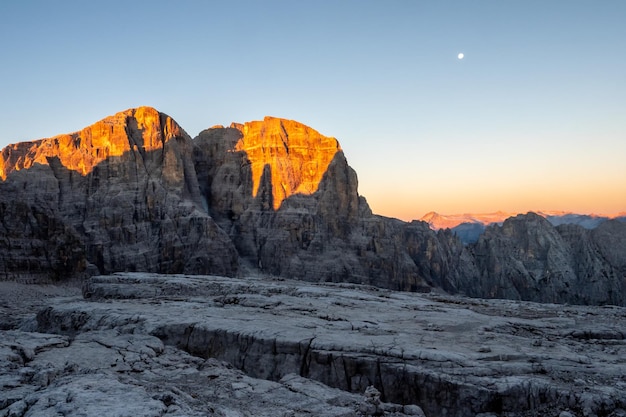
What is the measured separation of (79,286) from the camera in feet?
200

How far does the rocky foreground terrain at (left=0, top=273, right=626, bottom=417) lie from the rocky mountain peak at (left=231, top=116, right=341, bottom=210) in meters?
63.3

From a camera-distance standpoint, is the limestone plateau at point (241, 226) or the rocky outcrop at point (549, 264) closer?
the limestone plateau at point (241, 226)

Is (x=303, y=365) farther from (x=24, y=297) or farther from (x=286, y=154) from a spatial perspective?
(x=286, y=154)

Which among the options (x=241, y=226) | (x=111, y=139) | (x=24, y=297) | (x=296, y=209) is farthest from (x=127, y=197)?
(x=296, y=209)

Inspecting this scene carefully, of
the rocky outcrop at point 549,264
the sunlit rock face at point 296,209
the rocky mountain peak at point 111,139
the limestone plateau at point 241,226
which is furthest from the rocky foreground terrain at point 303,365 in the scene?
the rocky outcrop at point 549,264

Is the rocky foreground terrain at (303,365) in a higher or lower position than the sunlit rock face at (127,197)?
lower

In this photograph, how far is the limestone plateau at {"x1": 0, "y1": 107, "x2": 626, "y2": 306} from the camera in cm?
6781

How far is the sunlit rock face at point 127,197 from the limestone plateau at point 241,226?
19 cm

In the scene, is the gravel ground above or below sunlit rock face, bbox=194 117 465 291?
below

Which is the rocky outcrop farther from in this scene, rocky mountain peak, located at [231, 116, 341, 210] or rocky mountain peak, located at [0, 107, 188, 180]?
rocky mountain peak, located at [0, 107, 188, 180]

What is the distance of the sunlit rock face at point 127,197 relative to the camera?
228 feet

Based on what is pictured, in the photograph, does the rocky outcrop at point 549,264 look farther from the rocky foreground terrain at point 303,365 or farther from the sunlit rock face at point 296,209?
the rocky foreground terrain at point 303,365

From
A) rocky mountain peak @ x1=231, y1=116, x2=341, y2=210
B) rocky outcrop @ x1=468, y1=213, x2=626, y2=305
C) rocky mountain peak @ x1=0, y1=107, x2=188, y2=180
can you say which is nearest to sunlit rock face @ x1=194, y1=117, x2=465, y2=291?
rocky mountain peak @ x1=231, y1=116, x2=341, y2=210

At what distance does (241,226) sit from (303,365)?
2774 inches
